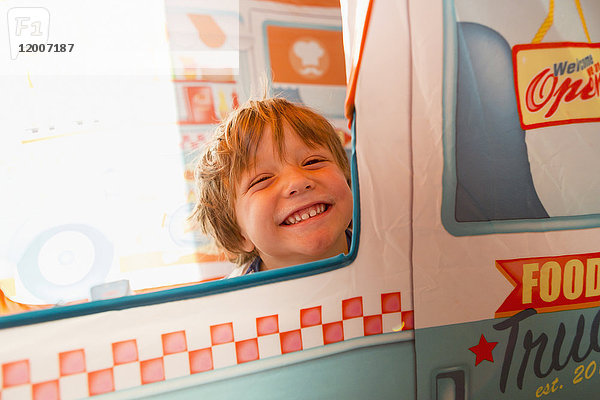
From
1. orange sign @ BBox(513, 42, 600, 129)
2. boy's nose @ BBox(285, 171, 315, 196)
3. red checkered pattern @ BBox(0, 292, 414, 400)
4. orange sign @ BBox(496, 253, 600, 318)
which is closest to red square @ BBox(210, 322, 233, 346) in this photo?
red checkered pattern @ BBox(0, 292, 414, 400)

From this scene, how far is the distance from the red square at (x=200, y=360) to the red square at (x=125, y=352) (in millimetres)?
63

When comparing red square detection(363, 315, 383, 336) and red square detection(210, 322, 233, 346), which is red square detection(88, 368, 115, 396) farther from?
red square detection(363, 315, 383, 336)

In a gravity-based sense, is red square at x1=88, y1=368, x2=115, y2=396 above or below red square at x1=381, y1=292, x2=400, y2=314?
below

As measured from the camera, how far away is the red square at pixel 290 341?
21.5 inches

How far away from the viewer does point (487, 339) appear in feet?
2.04

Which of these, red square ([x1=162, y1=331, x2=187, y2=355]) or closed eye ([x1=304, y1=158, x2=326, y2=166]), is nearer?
red square ([x1=162, y1=331, x2=187, y2=355])

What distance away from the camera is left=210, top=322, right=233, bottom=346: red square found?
521 millimetres

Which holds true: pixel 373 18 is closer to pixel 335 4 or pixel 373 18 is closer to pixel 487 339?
pixel 335 4

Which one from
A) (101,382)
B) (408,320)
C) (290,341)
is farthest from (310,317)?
(101,382)

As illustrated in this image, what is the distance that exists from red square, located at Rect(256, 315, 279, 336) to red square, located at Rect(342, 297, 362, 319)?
90 millimetres

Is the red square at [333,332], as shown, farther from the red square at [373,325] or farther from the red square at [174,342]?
the red square at [174,342]

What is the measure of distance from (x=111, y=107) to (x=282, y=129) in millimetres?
259

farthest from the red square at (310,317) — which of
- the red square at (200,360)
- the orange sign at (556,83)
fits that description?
the orange sign at (556,83)

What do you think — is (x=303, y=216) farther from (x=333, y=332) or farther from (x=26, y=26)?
(x=26, y=26)
